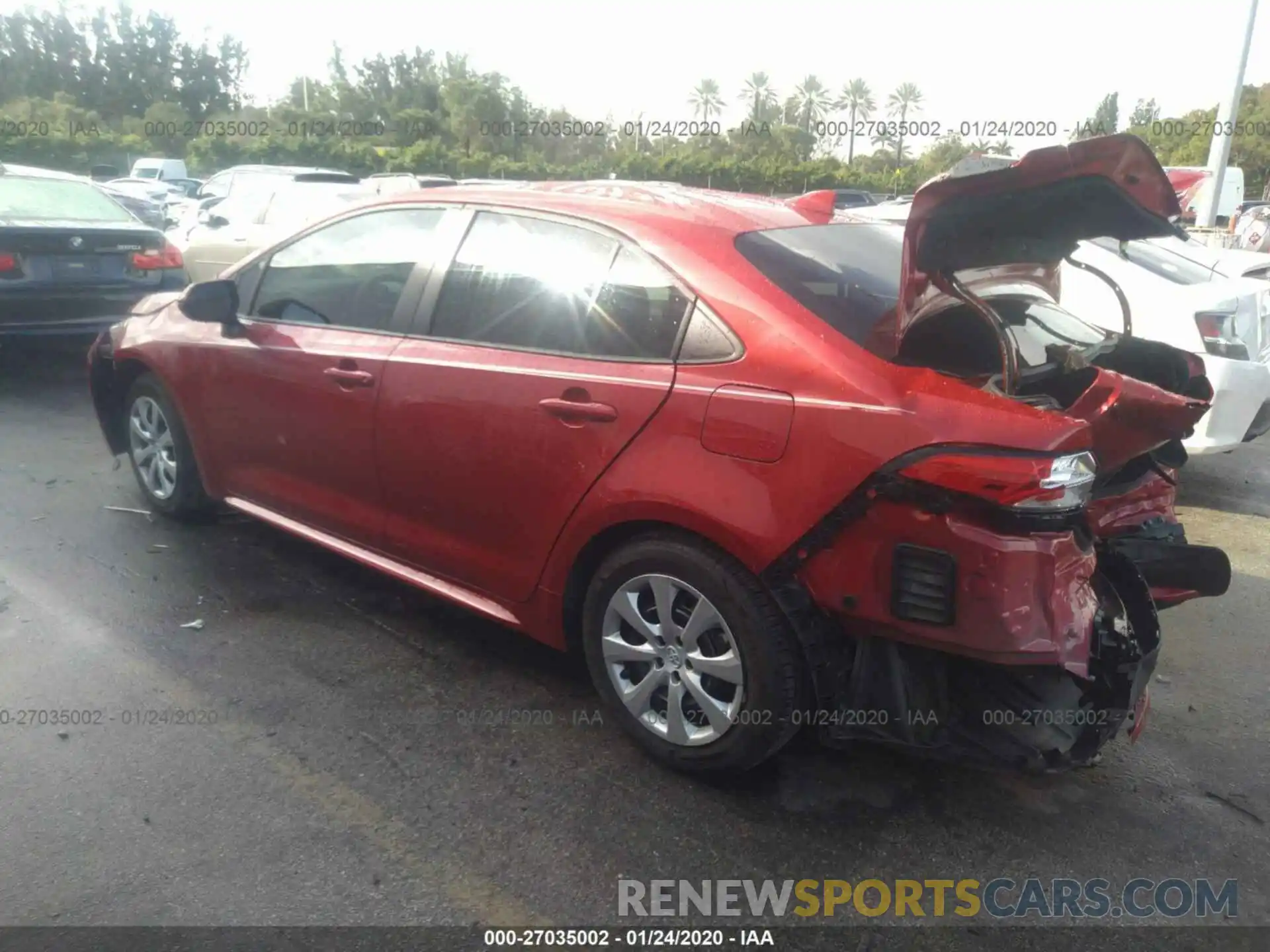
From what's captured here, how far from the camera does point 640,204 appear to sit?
121 inches

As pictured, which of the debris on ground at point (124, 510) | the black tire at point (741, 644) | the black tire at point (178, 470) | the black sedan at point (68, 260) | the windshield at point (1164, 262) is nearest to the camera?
the black tire at point (741, 644)

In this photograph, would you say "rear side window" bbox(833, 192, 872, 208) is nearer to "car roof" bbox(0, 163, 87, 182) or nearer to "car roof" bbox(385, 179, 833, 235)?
"car roof" bbox(0, 163, 87, 182)

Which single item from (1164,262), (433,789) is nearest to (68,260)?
(433,789)

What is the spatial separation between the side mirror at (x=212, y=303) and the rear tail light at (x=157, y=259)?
4.02 metres

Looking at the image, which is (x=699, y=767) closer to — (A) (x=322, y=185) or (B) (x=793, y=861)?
(B) (x=793, y=861)

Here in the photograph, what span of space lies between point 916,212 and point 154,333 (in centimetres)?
351

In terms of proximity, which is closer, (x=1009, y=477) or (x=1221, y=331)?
(x=1009, y=477)

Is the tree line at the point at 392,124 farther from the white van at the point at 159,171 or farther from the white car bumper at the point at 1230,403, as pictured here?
the white car bumper at the point at 1230,403

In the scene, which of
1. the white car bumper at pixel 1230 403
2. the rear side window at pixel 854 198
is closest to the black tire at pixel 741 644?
the white car bumper at pixel 1230 403

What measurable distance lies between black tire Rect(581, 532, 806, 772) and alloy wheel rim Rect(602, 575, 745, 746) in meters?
0.03

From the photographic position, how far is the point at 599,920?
7.49 ft

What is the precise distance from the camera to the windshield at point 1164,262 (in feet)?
18.1

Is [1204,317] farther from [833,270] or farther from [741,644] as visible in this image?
[741,644]

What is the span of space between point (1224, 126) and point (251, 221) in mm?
12261
